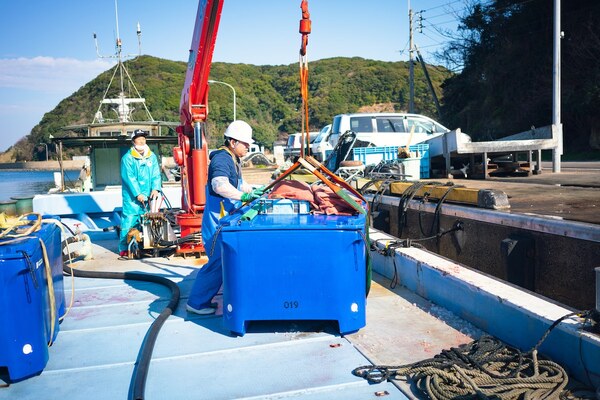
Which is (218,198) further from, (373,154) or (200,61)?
(373,154)

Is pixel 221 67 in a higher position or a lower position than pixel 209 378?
higher

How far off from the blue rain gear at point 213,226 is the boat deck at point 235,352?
229 millimetres

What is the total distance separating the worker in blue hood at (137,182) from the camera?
749 cm

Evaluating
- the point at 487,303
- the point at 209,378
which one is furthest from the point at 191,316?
the point at 487,303

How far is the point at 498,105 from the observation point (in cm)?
3509

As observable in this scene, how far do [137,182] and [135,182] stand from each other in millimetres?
42

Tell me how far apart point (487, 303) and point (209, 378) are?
2.13 meters

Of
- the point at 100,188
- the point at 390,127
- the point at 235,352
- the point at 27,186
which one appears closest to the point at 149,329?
the point at 235,352

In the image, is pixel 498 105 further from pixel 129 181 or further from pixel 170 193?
pixel 129 181

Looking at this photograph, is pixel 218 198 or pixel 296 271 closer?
pixel 296 271

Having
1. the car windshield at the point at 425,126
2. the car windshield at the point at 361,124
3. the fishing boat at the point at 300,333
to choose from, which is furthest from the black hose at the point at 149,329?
the car windshield at the point at 425,126

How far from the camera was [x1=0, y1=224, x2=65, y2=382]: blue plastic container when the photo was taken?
3426mm

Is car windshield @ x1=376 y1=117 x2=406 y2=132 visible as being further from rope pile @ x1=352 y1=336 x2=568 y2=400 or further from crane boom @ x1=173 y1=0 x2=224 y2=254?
rope pile @ x1=352 y1=336 x2=568 y2=400

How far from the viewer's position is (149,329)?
432 cm
